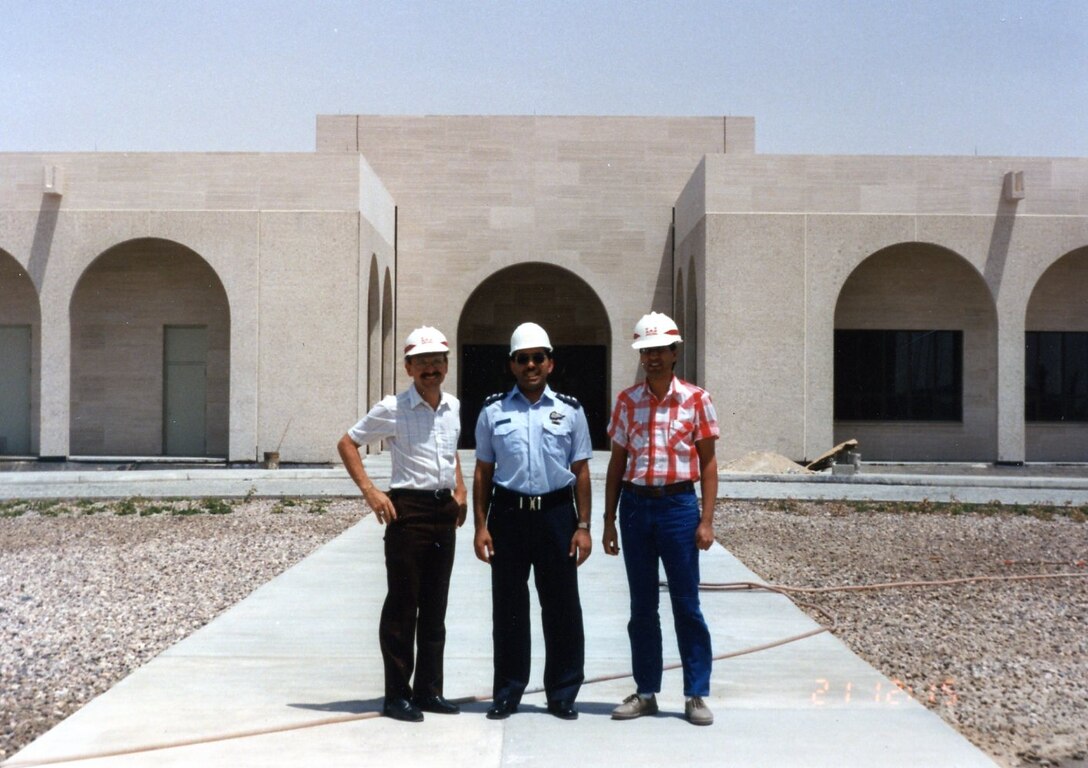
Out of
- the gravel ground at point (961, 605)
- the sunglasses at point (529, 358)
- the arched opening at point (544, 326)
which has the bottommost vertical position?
the gravel ground at point (961, 605)

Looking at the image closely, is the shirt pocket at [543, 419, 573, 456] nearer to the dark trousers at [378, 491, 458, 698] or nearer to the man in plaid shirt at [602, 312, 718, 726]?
the man in plaid shirt at [602, 312, 718, 726]

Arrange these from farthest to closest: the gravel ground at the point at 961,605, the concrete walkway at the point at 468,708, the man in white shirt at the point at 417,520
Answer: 1. the gravel ground at the point at 961,605
2. the man in white shirt at the point at 417,520
3. the concrete walkway at the point at 468,708

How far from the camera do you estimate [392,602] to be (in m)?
5.67

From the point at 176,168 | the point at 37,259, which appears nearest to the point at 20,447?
the point at 37,259

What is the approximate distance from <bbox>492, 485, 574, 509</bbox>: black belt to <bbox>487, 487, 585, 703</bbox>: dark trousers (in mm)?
16

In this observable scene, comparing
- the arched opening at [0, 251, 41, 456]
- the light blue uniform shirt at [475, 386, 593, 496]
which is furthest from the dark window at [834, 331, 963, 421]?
the light blue uniform shirt at [475, 386, 593, 496]

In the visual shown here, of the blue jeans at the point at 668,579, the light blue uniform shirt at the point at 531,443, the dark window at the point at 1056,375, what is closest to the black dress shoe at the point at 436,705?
the blue jeans at the point at 668,579

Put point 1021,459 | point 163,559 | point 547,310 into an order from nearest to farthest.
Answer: point 163,559 < point 1021,459 < point 547,310

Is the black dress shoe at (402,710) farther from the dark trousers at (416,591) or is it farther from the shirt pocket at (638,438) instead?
the shirt pocket at (638,438)

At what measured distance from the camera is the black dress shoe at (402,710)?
551 cm

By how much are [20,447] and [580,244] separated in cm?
1273

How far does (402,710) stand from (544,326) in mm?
23755

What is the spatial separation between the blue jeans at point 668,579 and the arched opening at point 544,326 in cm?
2306

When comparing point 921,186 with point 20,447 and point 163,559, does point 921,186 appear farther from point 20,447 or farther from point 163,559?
point 20,447
